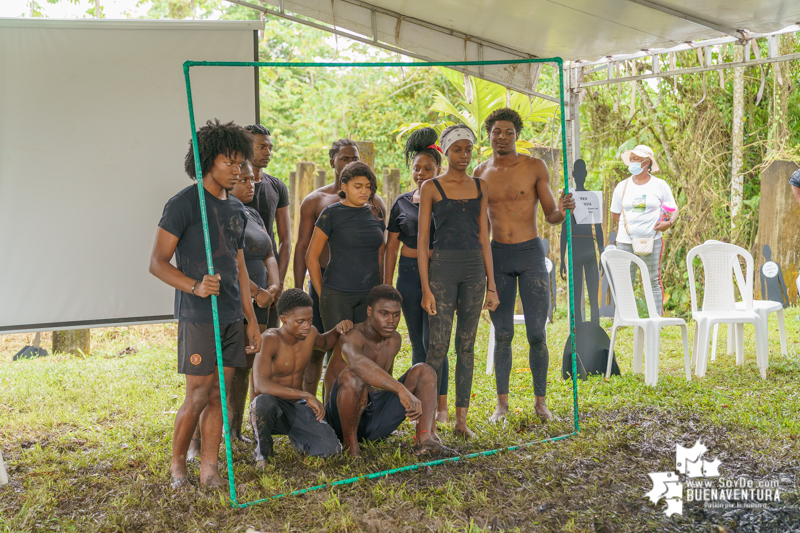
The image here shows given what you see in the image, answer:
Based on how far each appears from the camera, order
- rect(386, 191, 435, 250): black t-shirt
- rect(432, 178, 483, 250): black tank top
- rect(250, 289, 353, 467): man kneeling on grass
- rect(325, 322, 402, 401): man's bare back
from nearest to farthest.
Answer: rect(250, 289, 353, 467): man kneeling on grass < rect(325, 322, 402, 401): man's bare back < rect(432, 178, 483, 250): black tank top < rect(386, 191, 435, 250): black t-shirt

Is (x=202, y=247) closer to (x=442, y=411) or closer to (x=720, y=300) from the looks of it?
(x=442, y=411)

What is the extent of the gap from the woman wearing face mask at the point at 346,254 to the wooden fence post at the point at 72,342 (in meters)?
4.26

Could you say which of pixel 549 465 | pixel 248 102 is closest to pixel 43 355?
pixel 248 102

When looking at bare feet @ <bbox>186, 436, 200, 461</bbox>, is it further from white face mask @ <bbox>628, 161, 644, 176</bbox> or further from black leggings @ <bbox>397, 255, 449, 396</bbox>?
white face mask @ <bbox>628, 161, 644, 176</bbox>

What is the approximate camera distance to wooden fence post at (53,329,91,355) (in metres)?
6.93

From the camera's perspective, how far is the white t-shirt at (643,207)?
6.59 metres

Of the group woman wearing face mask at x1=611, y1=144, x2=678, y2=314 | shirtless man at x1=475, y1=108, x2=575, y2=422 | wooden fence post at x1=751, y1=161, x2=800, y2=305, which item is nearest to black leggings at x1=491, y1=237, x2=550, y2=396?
shirtless man at x1=475, y1=108, x2=575, y2=422

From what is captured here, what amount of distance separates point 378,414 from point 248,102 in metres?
2.65

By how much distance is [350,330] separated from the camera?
3.51 m

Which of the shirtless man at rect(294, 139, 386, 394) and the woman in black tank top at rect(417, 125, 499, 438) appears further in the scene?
the shirtless man at rect(294, 139, 386, 394)

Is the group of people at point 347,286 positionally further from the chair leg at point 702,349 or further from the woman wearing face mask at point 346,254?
the chair leg at point 702,349

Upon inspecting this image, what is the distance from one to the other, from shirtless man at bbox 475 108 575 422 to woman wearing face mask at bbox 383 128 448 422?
1.29ft

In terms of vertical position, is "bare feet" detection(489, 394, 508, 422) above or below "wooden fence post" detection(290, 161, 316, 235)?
below

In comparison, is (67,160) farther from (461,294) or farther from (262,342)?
(461,294)
